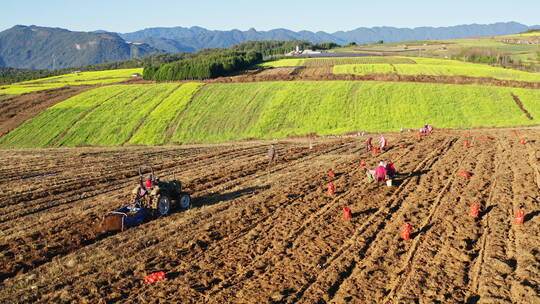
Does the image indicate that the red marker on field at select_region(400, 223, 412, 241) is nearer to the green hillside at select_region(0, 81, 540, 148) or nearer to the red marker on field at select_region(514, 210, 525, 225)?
the red marker on field at select_region(514, 210, 525, 225)

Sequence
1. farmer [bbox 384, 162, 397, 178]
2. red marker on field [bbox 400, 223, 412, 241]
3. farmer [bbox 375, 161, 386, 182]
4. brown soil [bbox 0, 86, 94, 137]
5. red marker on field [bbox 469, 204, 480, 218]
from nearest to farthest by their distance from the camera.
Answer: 1. red marker on field [bbox 400, 223, 412, 241]
2. red marker on field [bbox 469, 204, 480, 218]
3. farmer [bbox 375, 161, 386, 182]
4. farmer [bbox 384, 162, 397, 178]
5. brown soil [bbox 0, 86, 94, 137]

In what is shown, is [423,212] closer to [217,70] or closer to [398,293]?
[398,293]

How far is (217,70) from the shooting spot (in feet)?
239

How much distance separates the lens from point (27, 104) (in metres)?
60.2

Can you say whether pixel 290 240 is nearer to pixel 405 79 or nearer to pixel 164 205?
pixel 164 205

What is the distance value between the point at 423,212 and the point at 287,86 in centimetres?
4418

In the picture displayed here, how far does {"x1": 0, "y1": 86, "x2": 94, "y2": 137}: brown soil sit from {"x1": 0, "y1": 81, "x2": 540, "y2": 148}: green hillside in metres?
1.98

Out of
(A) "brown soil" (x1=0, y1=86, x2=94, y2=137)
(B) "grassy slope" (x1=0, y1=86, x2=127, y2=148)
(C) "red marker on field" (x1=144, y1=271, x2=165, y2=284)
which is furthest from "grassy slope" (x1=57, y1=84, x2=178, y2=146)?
(C) "red marker on field" (x1=144, y1=271, x2=165, y2=284)

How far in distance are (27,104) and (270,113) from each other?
35.9 metres

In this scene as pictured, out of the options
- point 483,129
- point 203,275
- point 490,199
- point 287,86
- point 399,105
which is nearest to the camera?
point 203,275

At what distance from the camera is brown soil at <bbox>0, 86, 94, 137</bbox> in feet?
174

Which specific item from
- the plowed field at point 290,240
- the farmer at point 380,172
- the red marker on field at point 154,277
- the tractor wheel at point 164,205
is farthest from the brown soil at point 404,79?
the red marker on field at point 154,277

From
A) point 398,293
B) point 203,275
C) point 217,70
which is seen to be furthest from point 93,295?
point 217,70

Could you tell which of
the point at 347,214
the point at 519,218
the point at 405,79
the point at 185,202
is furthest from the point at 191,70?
the point at 519,218
